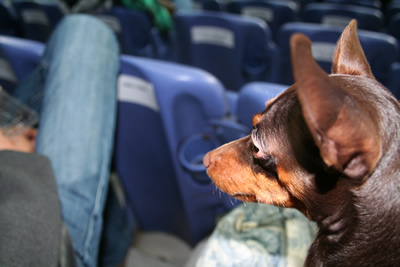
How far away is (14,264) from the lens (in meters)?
0.58

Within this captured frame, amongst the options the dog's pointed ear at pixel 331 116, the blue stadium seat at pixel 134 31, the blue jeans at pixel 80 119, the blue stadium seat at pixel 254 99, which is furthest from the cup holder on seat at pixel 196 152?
the blue stadium seat at pixel 134 31

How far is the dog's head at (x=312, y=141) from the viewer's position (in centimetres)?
35

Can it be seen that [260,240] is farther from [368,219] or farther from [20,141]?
[20,141]

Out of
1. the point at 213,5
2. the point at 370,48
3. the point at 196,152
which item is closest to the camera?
the point at 196,152

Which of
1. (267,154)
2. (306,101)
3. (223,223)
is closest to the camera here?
(306,101)

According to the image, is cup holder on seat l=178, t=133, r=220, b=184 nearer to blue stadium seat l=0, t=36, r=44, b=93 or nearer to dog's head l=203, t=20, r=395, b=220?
dog's head l=203, t=20, r=395, b=220

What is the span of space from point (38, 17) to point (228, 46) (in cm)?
217

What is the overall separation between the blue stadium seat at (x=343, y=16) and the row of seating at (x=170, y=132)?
1.91 meters

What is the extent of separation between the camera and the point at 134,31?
249 centimetres

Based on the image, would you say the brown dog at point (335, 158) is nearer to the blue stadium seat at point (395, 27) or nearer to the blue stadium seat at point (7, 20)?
the blue stadium seat at point (395, 27)

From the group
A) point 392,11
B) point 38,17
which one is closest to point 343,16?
point 392,11

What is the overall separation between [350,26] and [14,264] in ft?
2.91

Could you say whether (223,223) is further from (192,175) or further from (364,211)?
(364,211)

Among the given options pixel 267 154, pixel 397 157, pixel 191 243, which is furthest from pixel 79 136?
pixel 397 157
